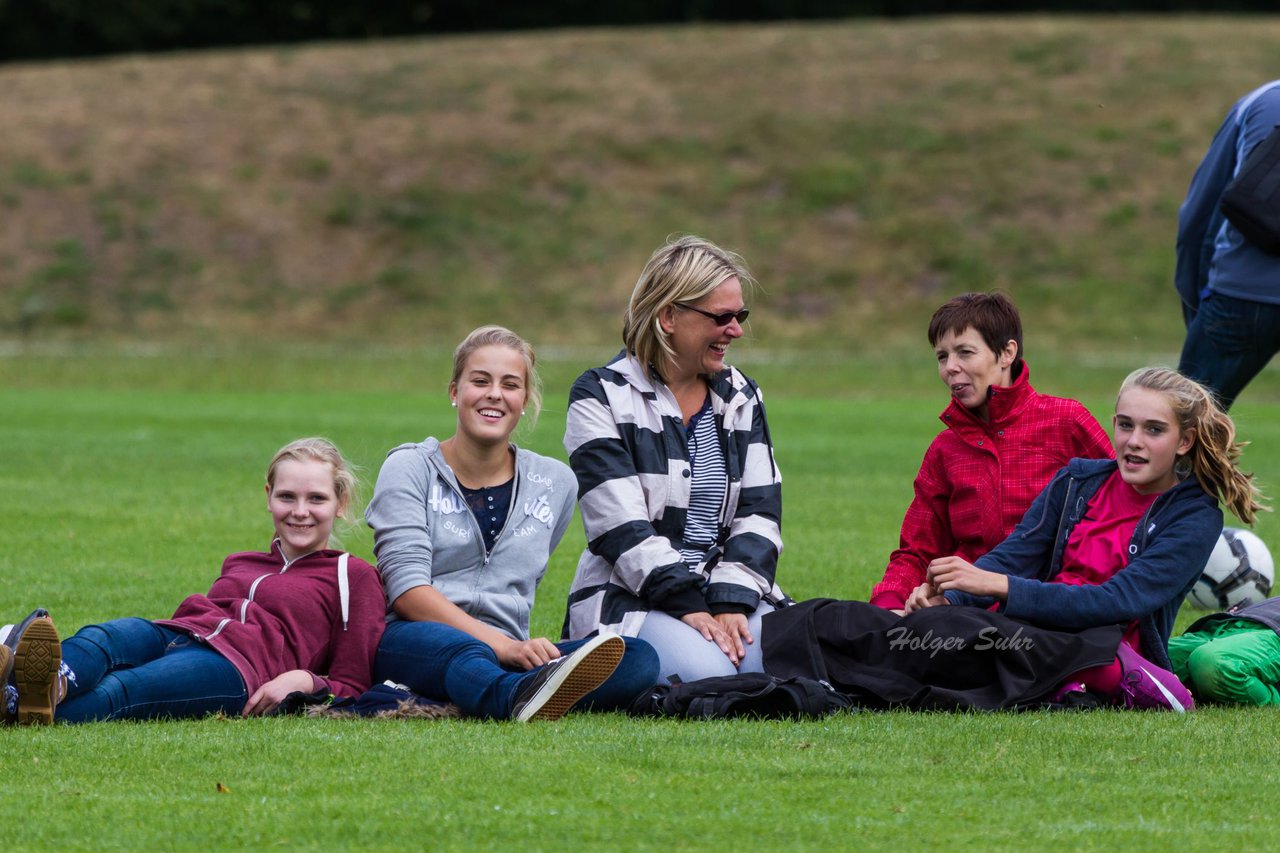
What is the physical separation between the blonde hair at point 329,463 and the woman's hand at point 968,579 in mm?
1894

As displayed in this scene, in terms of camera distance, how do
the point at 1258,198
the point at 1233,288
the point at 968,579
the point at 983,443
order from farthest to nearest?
the point at 1233,288 < the point at 1258,198 < the point at 983,443 < the point at 968,579

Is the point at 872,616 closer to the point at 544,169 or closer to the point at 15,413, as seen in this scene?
the point at 15,413

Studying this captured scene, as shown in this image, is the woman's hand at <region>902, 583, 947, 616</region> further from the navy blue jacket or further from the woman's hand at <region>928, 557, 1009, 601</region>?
the woman's hand at <region>928, 557, 1009, 601</region>

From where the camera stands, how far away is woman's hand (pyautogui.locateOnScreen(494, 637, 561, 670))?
5660mm

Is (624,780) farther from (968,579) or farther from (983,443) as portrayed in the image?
(983,443)

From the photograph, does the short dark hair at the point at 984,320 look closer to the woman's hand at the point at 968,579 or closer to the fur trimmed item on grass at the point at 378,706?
the woman's hand at the point at 968,579

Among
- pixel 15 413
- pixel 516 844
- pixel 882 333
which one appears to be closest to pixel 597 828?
pixel 516 844

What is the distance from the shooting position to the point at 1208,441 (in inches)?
229

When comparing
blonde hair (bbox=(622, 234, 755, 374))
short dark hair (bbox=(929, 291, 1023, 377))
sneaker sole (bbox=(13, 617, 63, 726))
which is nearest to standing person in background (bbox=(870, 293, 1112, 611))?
short dark hair (bbox=(929, 291, 1023, 377))

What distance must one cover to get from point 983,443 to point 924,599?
0.74 m

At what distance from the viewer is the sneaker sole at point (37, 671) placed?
5.00 metres

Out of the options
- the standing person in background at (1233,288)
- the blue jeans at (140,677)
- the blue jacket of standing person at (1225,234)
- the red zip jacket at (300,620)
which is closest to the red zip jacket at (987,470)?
the standing person in background at (1233,288)

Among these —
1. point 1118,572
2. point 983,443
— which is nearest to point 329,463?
point 983,443

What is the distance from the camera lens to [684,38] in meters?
52.1
